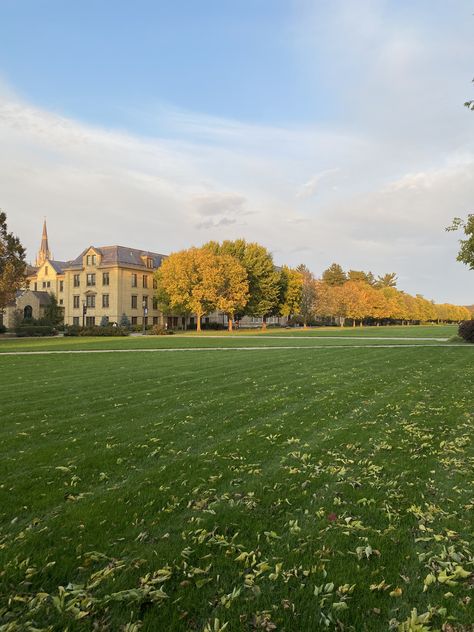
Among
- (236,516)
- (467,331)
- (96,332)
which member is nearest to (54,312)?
(96,332)

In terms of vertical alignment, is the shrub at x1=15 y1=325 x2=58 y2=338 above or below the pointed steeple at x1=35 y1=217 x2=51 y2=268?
below

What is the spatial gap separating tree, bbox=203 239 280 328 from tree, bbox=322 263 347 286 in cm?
5406

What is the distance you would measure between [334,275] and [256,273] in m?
58.8

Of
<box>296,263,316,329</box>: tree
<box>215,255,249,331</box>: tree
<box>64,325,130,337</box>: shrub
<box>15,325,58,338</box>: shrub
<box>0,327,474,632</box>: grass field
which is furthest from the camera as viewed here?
<box>296,263,316,329</box>: tree

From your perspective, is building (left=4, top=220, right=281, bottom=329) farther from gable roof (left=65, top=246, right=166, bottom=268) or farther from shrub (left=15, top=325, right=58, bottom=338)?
shrub (left=15, top=325, right=58, bottom=338)

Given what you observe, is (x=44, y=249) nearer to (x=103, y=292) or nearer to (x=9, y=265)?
(x=103, y=292)

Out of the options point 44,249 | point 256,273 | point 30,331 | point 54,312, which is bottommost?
point 30,331

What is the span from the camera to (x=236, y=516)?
3.93 meters

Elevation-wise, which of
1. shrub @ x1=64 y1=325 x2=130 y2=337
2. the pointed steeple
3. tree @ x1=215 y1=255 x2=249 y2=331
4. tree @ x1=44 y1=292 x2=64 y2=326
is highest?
the pointed steeple

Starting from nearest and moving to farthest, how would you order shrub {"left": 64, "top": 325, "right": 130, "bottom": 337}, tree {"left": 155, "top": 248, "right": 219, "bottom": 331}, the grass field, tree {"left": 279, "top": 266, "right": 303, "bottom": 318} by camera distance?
the grass field → shrub {"left": 64, "top": 325, "right": 130, "bottom": 337} → tree {"left": 155, "top": 248, "right": 219, "bottom": 331} → tree {"left": 279, "top": 266, "right": 303, "bottom": 318}

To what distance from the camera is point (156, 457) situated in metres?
5.60

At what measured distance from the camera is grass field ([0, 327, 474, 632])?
9.02 ft

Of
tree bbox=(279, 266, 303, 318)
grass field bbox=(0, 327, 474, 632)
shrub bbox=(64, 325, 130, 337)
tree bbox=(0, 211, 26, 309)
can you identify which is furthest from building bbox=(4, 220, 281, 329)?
grass field bbox=(0, 327, 474, 632)

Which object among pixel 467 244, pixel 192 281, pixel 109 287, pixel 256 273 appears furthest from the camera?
pixel 109 287
